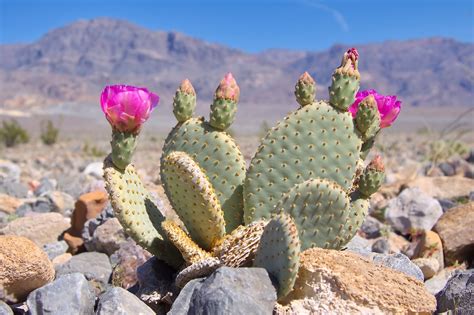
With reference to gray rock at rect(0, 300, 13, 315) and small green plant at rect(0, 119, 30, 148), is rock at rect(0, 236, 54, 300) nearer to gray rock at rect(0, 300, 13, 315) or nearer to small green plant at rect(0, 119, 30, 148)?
gray rock at rect(0, 300, 13, 315)

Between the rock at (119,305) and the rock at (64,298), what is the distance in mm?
100

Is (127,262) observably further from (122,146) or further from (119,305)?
(119,305)

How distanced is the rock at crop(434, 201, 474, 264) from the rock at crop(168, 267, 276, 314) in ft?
7.40

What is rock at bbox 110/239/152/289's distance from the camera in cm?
386

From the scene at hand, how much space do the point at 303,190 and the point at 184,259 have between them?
74 centimetres

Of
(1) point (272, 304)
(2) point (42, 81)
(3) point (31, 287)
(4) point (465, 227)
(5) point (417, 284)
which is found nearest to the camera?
(1) point (272, 304)

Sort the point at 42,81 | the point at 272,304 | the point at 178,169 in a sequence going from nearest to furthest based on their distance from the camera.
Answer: the point at 272,304 → the point at 178,169 → the point at 42,81

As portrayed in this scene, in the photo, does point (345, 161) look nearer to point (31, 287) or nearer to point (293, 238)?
point (293, 238)

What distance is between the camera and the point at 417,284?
2.83 meters

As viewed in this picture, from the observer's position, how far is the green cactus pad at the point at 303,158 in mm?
3211

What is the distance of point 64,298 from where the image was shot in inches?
111

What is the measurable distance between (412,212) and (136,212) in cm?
299

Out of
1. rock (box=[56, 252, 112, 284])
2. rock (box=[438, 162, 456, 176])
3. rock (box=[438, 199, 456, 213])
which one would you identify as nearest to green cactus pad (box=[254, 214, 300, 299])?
rock (box=[56, 252, 112, 284])

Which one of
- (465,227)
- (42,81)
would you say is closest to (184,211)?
(465,227)
